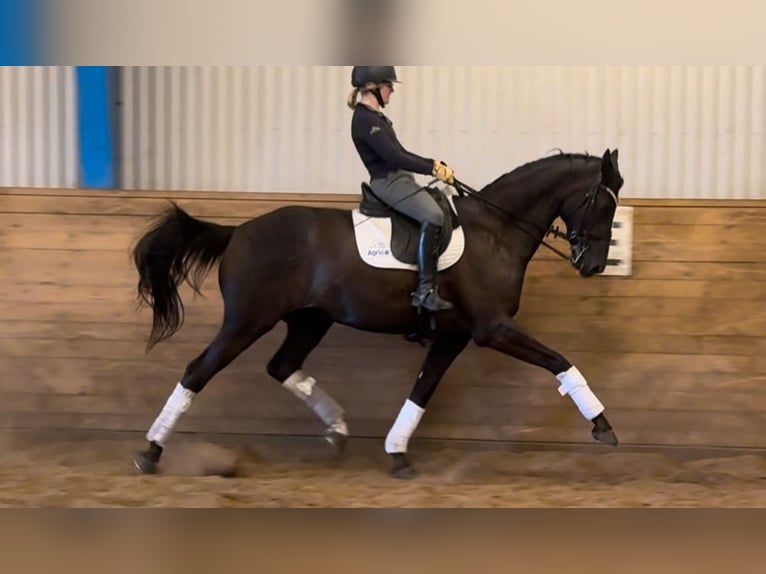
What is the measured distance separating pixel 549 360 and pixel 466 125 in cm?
154

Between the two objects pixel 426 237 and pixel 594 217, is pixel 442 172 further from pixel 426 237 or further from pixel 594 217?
pixel 594 217

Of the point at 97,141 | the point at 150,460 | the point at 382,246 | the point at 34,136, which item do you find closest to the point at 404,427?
the point at 382,246

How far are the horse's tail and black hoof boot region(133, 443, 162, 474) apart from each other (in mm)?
590

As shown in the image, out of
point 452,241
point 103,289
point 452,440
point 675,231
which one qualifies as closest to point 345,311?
point 452,241

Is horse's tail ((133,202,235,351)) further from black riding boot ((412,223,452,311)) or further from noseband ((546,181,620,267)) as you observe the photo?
noseband ((546,181,620,267))

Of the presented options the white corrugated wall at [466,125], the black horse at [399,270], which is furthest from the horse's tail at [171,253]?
the white corrugated wall at [466,125]

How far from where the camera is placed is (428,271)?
3381mm

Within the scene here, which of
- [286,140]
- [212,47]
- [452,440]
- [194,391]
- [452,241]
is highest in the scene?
[286,140]

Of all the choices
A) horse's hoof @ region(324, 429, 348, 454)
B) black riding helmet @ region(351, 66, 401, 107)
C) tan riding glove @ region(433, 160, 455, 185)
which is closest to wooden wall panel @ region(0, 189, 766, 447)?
horse's hoof @ region(324, 429, 348, 454)

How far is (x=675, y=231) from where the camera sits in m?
4.13

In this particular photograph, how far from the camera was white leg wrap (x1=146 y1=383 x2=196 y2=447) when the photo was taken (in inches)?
137

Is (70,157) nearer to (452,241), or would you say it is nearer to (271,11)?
(452,241)

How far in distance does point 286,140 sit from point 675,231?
2.24 meters

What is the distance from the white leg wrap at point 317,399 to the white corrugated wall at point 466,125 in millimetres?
1181
